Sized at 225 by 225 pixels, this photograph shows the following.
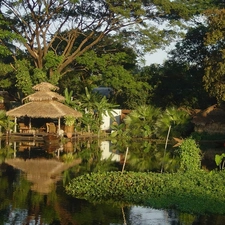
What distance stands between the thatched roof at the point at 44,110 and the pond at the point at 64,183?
2697 millimetres

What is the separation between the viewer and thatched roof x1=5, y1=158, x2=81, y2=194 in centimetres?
1584

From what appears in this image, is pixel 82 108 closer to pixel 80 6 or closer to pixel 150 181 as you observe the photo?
pixel 80 6

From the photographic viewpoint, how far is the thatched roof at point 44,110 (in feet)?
103

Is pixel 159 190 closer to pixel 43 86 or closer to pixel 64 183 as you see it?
pixel 64 183

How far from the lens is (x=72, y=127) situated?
3325cm

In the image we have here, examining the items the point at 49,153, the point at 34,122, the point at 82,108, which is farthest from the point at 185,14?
the point at 49,153

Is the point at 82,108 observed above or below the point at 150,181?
above

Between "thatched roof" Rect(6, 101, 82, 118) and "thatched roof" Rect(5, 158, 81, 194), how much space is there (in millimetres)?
10005

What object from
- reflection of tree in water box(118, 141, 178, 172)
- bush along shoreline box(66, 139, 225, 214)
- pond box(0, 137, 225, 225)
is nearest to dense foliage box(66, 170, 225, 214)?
bush along shoreline box(66, 139, 225, 214)

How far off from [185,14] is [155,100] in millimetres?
6945

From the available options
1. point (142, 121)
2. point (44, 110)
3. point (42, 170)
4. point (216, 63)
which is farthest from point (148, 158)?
point (142, 121)

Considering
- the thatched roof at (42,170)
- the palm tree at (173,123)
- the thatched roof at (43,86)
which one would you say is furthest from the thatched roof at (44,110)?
the thatched roof at (42,170)

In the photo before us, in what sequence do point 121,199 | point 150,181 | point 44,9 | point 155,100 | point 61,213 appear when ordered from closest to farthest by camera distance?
point 61,213, point 121,199, point 150,181, point 44,9, point 155,100

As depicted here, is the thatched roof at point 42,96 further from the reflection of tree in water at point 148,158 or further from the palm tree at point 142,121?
the reflection of tree in water at point 148,158
